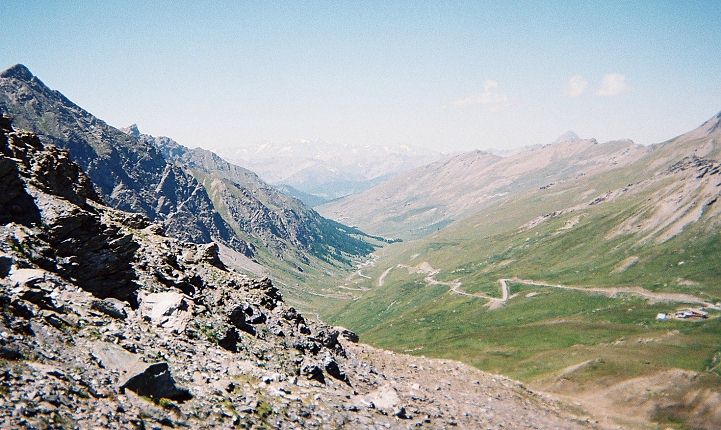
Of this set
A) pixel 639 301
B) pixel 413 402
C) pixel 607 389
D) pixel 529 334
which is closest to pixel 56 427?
pixel 413 402

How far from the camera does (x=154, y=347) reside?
33594mm

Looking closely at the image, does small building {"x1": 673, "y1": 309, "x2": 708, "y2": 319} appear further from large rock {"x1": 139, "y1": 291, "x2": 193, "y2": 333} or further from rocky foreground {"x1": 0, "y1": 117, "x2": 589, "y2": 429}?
large rock {"x1": 139, "y1": 291, "x2": 193, "y2": 333}

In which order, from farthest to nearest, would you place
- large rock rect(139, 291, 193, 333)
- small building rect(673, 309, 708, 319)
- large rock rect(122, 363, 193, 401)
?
1. small building rect(673, 309, 708, 319)
2. large rock rect(139, 291, 193, 333)
3. large rock rect(122, 363, 193, 401)

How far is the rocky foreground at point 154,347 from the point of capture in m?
24.7

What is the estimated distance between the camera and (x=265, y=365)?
41.7m

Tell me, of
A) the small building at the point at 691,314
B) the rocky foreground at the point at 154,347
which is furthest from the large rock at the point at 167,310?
the small building at the point at 691,314

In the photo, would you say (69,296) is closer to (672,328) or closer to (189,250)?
(189,250)

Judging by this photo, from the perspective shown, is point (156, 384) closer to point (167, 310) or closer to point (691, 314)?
point (167, 310)

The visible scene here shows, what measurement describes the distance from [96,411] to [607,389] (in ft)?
337

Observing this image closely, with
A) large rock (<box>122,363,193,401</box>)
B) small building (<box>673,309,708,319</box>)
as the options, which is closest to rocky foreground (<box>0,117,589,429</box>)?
large rock (<box>122,363,193,401</box>)

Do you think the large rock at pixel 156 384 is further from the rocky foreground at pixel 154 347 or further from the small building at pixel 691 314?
the small building at pixel 691 314

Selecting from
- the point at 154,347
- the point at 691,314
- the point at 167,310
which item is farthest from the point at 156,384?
the point at 691,314

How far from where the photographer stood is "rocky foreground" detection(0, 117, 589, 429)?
24.7m

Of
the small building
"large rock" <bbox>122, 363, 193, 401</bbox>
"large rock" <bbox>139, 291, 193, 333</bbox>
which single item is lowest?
the small building
